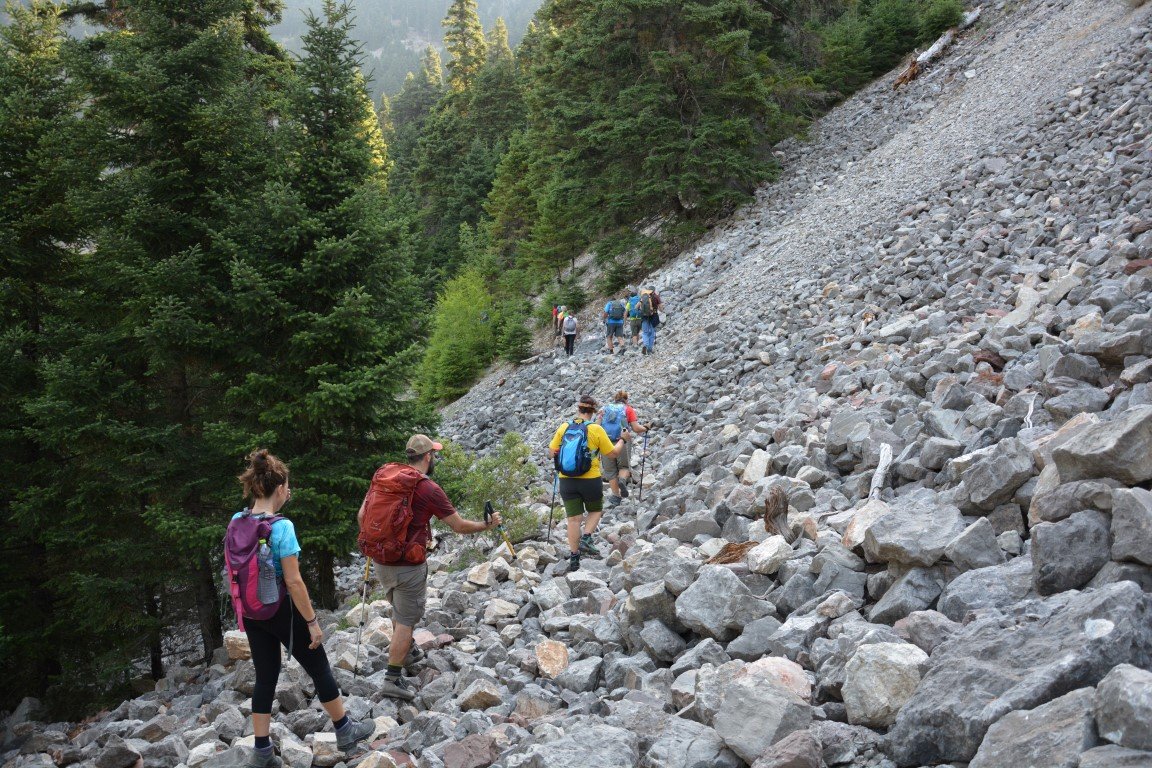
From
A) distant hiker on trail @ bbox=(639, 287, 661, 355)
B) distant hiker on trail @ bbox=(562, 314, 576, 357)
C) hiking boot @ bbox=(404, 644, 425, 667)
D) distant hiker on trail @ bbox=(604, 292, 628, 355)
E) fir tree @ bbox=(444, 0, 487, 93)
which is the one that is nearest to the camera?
hiking boot @ bbox=(404, 644, 425, 667)

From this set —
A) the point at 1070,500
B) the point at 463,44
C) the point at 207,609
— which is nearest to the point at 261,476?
the point at 1070,500

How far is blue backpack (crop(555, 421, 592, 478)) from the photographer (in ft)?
27.5

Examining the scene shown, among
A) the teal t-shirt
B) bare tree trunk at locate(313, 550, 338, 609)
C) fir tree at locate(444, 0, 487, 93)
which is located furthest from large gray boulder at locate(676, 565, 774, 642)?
fir tree at locate(444, 0, 487, 93)

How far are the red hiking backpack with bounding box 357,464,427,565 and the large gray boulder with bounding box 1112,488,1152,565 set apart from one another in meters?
4.68

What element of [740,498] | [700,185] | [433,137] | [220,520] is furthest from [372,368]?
[433,137]

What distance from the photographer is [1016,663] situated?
122 inches

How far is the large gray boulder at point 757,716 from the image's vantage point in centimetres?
362

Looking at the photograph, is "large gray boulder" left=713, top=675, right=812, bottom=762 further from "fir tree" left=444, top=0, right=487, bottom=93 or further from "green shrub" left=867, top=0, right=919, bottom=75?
"fir tree" left=444, top=0, right=487, bottom=93

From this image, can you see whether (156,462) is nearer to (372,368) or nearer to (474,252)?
(372,368)

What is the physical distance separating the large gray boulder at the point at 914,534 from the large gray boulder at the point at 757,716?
1224 mm

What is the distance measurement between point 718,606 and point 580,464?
11.5 feet

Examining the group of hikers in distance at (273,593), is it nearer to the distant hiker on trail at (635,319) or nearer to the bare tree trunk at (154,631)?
the bare tree trunk at (154,631)

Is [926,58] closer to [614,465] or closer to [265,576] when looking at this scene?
[614,465]

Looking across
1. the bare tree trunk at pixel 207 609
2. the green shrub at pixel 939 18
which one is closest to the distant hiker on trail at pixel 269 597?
the bare tree trunk at pixel 207 609
